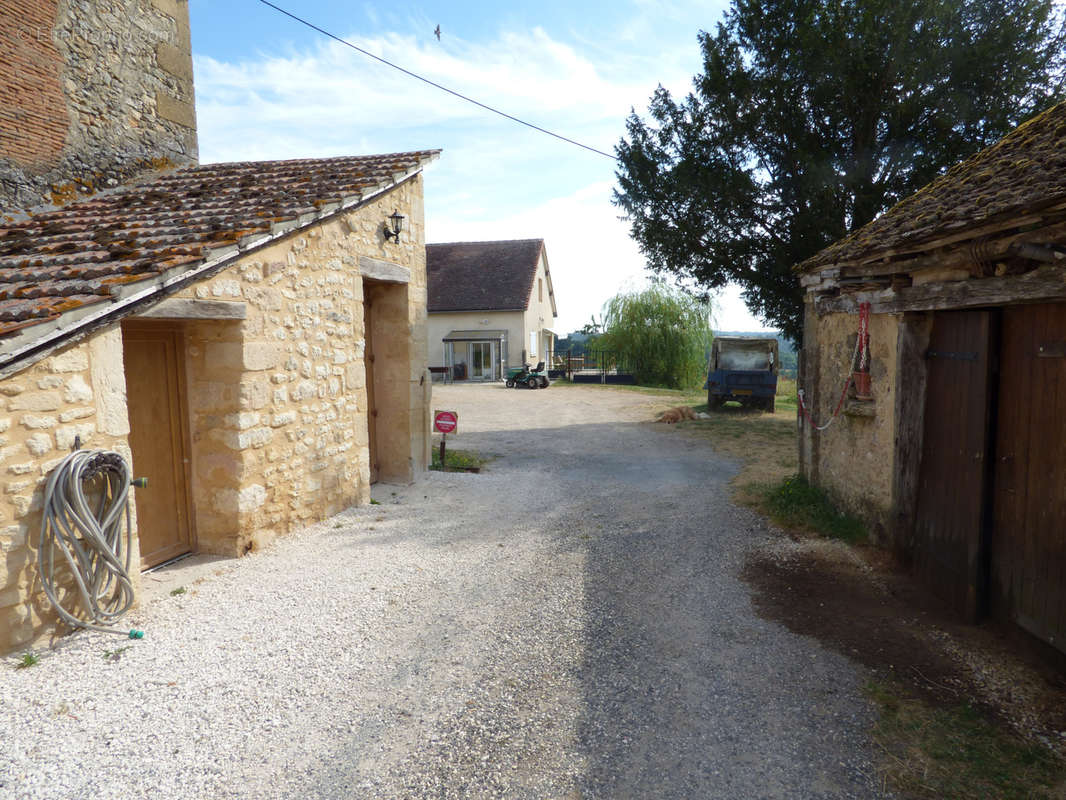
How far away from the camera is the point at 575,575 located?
5.13 metres

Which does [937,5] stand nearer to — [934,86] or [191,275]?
[934,86]

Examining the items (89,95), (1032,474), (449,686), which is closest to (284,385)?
(449,686)

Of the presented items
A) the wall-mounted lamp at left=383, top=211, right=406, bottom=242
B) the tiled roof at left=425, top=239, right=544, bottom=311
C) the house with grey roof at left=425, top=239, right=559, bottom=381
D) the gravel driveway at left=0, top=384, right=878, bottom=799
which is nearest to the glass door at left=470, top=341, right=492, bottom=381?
the house with grey roof at left=425, top=239, right=559, bottom=381

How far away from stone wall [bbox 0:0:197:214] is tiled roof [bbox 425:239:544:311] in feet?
64.8

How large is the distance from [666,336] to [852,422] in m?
20.7

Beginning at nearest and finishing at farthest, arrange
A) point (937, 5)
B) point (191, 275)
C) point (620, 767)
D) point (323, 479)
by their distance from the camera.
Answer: point (620, 767) → point (191, 275) → point (323, 479) → point (937, 5)

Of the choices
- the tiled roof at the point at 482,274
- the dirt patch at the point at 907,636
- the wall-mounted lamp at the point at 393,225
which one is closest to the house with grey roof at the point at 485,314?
the tiled roof at the point at 482,274

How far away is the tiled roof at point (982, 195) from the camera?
12.8 feet

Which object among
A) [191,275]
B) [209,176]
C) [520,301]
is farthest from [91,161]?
[520,301]

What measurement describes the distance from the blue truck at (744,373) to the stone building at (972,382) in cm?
971

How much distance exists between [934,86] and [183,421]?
12.5 meters

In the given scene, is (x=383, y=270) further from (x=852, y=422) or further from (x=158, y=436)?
(x=852, y=422)

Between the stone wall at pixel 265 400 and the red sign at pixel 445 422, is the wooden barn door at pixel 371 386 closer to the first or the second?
the stone wall at pixel 265 400

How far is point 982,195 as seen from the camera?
4.62 metres
